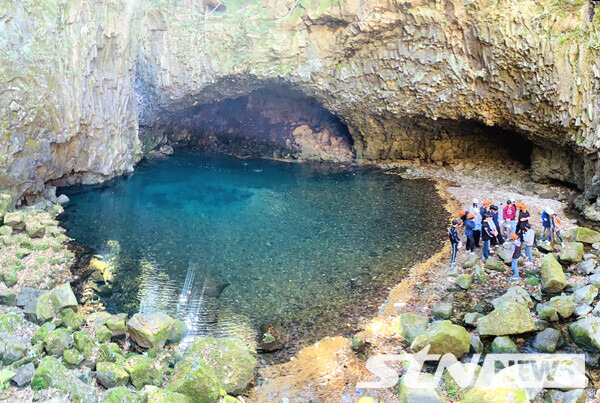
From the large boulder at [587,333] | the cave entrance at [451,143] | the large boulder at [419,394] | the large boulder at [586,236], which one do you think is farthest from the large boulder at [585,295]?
the cave entrance at [451,143]

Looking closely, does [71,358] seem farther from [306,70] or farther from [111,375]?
[306,70]

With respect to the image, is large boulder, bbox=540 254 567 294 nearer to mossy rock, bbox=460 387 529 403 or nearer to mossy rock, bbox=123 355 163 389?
mossy rock, bbox=460 387 529 403

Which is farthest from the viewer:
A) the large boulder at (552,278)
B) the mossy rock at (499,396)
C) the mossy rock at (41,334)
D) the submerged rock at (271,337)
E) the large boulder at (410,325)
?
the large boulder at (552,278)

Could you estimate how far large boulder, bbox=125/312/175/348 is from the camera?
8.99 meters

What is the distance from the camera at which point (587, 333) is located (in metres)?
7.93

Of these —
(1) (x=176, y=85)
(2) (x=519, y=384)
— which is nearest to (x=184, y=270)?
(2) (x=519, y=384)

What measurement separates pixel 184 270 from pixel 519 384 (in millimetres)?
9758

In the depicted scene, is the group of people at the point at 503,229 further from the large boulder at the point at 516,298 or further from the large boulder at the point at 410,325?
the large boulder at the point at 410,325

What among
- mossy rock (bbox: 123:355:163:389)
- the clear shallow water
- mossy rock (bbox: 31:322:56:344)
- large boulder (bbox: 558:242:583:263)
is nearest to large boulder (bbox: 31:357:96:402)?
mossy rock (bbox: 123:355:163:389)

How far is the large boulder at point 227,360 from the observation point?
25.5ft

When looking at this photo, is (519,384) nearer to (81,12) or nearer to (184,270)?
(184,270)

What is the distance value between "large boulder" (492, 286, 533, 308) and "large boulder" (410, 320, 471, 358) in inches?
85.0

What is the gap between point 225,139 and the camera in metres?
34.2

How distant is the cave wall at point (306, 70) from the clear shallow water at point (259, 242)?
11.7 ft
